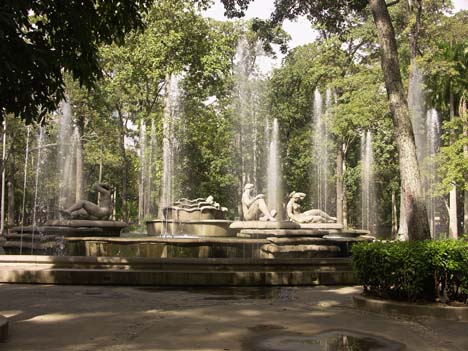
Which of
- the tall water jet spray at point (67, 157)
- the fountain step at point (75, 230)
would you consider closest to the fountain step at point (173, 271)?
the fountain step at point (75, 230)

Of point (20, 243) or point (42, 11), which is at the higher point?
point (42, 11)

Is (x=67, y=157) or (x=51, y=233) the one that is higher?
(x=67, y=157)

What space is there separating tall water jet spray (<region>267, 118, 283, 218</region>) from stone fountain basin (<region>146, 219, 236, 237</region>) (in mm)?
10505

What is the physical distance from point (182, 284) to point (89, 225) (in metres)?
8.81

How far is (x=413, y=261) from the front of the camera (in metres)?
9.32

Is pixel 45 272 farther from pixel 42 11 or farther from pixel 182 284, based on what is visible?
pixel 42 11

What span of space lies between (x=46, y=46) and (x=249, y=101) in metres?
35.4

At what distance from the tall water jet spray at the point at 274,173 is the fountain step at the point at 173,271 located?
1918 cm

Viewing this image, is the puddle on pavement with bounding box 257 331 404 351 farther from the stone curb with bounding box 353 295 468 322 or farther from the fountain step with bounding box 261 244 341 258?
the fountain step with bounding box 261 244 341 258

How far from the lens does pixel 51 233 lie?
20.6m

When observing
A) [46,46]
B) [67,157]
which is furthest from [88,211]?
[67,157]

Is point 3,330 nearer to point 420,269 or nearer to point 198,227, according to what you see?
point 420,269

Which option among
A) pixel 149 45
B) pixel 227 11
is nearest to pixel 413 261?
pixel 227 11

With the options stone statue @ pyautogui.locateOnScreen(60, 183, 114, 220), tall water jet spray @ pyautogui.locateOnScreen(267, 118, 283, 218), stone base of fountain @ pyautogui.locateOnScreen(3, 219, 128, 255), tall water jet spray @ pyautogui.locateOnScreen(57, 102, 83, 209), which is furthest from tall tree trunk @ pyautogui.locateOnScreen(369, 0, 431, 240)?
tall water jet spray @ pyautogui.locateOnScreen(57, 102, 83, 209)
